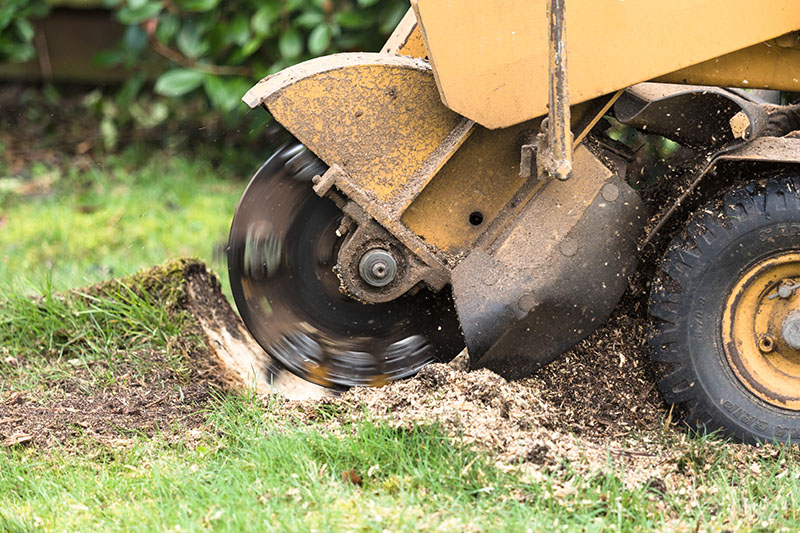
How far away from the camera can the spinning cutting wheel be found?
10.8 ft

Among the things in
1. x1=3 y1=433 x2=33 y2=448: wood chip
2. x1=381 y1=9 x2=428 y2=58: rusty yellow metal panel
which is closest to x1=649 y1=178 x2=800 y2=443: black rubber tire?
x1=381 y1=9 x2=428 y2=58: rusty yellow metal panel

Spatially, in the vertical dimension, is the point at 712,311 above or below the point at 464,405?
above

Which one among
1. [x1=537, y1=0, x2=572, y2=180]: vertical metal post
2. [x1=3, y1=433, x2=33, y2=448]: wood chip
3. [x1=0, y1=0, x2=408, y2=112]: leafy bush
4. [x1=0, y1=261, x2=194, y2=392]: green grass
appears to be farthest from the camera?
[x1=0, y1=0, x2=408, y2=112]: leafy bush

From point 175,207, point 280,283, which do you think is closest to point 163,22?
point 175,207

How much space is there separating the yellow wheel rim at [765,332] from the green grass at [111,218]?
8.43 feet

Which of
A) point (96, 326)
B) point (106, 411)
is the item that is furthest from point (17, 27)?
point (106, 411)

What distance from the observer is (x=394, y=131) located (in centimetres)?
317

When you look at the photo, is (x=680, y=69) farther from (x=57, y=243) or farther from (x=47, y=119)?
(x=47, y=119)

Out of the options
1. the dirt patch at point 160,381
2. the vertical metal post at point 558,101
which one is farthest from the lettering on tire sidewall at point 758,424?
the dirt patch at point 160,381

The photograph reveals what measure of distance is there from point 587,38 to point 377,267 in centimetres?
97

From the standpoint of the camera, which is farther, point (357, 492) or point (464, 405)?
point (464, 405)

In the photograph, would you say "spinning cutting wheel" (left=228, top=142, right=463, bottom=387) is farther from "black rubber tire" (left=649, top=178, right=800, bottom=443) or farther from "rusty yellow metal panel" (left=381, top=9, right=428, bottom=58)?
"black rubber tire" (left=649, top=178, right=800, bottom=443)

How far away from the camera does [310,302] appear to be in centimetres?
338

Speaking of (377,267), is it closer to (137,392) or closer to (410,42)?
(410,42)
